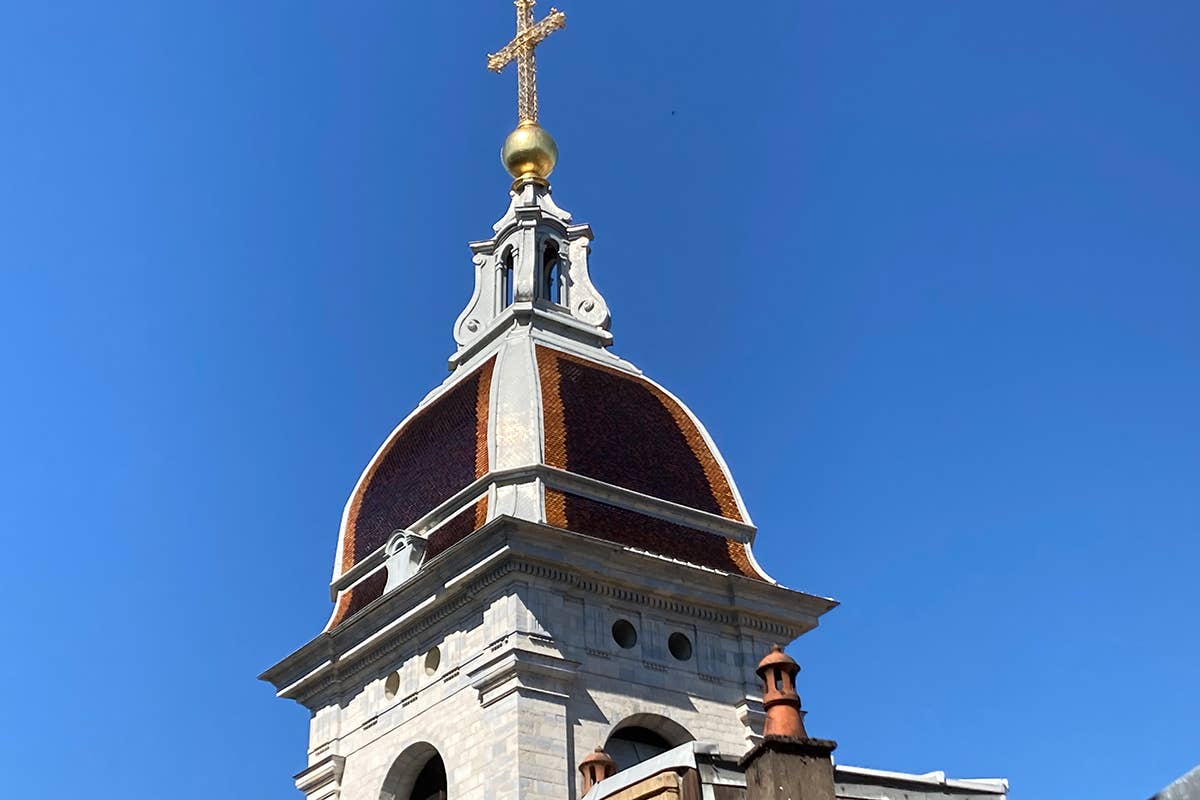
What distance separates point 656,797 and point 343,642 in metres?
14.7

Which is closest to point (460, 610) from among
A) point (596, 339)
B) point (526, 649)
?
point (526, 649)

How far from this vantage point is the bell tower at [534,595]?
32.5m

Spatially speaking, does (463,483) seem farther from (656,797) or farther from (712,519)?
(656,797)

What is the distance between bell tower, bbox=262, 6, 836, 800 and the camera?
107 ft

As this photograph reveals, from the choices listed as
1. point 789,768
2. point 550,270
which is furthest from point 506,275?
point 789,768

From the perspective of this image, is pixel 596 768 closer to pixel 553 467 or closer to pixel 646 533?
pixel 646 533

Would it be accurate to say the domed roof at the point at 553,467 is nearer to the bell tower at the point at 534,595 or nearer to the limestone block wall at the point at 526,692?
the bell tower at the point at 534,595

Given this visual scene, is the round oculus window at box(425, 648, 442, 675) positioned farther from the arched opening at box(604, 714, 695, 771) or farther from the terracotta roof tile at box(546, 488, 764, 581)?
the arched opening at box(604, 714, 695, 771)

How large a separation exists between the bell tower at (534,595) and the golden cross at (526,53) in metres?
7.76

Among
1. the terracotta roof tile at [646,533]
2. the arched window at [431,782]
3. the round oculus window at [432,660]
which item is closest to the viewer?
the arched window at [431,782]

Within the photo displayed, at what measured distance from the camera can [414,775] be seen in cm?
3444

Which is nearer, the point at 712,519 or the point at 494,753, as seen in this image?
the point at 494,753

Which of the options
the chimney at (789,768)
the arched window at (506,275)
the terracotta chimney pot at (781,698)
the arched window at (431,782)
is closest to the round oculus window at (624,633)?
the arched window at (431,782)

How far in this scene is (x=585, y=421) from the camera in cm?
3694
